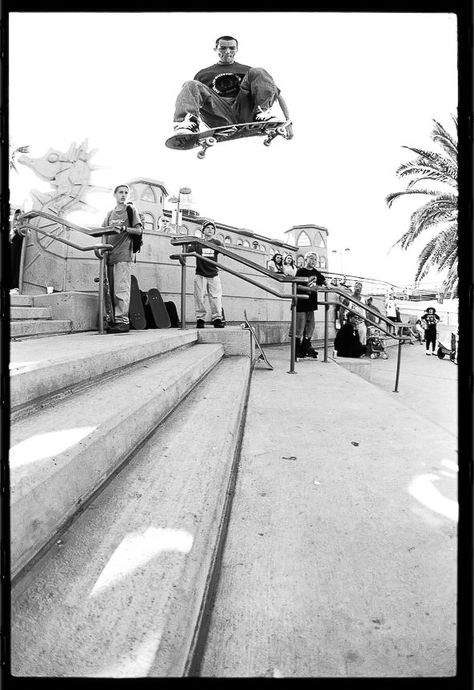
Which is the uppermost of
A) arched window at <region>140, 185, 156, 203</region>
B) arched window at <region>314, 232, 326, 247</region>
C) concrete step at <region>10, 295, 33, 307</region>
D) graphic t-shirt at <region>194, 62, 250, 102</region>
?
arched window at <region>140, 185, 156, 203</region>

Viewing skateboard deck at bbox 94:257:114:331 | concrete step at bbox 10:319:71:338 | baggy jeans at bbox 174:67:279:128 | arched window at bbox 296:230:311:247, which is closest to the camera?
concrete step at bbox 10:319:71:338

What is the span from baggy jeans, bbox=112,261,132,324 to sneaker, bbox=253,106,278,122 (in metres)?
4.46

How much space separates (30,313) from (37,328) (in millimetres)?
517

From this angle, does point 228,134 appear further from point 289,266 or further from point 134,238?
point 134,238

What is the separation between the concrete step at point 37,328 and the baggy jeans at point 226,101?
465 cm

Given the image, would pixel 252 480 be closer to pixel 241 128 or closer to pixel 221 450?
pixel 221 450

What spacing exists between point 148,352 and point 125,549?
2.17 m

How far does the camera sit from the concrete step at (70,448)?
0.88m

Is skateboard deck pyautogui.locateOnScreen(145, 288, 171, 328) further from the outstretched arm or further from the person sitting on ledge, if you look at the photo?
the outstretched arm

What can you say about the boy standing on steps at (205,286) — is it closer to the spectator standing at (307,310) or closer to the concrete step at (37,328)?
the spectator standing at (307,310)

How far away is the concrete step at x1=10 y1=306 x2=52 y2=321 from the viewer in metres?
4.11

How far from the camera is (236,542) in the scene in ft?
4.12

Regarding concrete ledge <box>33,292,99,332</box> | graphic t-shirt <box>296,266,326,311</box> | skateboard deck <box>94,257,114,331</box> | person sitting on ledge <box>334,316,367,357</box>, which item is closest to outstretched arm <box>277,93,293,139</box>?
graphic t-shirt <box>296,266,326,311</box>

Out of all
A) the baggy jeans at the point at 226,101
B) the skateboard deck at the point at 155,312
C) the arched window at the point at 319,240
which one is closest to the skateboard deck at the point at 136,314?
the skateboard deck at the point at 155,312
